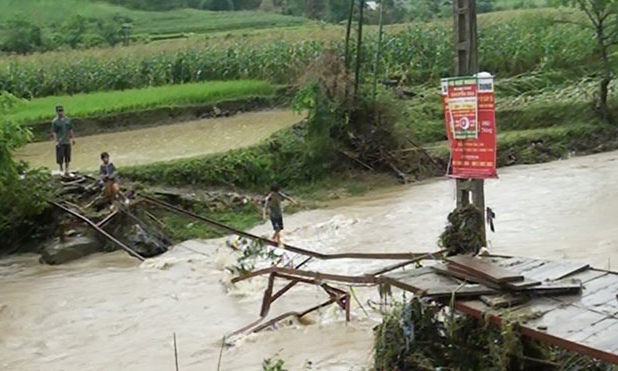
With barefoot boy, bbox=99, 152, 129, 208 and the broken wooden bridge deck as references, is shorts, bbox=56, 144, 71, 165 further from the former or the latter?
the broken wooden bridge deck

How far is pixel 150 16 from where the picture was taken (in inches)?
1925

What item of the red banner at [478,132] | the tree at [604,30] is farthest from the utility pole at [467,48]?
the tree at [604,30]

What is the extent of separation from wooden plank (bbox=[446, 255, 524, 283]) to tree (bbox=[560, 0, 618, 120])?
49.8 feet

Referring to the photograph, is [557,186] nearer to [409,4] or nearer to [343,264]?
[343,264]

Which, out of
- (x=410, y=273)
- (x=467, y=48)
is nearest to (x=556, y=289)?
(x=410, y=273)

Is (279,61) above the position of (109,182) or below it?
above

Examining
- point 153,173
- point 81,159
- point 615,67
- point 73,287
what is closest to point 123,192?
point 153,173

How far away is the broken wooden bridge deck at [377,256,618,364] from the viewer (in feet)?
16.7

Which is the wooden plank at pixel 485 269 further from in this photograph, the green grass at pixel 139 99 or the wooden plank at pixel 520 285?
the green grass at pixel 139 99

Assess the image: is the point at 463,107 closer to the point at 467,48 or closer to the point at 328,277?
the point at 467,48

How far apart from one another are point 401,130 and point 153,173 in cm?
566

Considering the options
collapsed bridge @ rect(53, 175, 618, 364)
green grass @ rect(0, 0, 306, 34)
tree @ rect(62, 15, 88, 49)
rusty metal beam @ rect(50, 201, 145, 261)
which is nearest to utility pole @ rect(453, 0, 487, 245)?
collapsed bridge @ rect(53, 175, 618, 364)

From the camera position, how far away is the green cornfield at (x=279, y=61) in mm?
23875

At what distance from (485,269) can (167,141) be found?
1417cm
